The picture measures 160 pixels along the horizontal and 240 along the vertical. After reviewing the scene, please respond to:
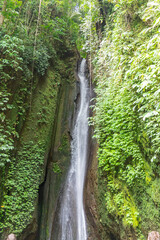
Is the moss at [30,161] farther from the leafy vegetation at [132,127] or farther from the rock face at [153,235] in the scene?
the rock face at [153,235]

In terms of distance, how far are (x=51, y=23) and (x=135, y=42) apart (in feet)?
20.0

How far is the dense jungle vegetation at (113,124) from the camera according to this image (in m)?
3.03

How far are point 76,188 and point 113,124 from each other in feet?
12.5

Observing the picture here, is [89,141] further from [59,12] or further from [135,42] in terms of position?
[59,12]

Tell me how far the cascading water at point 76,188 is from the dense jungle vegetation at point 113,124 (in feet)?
4.74

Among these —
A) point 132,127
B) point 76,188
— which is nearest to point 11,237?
point 76,188

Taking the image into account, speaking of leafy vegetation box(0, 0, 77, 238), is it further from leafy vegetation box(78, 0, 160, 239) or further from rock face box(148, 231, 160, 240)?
rock face box(148, 231, 160, 240)

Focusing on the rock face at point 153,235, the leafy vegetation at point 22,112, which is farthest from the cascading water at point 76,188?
the rock face at point 153,235

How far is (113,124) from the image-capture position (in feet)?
14.4

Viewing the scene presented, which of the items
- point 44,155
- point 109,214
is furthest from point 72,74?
point 109,214

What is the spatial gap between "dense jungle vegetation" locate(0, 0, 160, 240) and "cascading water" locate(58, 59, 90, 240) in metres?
1.45

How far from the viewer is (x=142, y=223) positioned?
311 cm

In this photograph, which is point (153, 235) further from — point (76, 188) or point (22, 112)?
point (22, 112)

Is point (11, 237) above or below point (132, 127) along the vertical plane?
below
